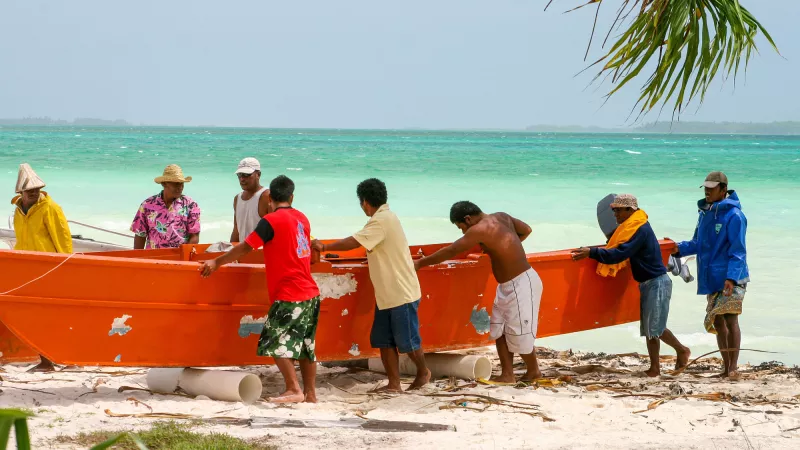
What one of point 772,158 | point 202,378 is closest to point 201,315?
point 202,378

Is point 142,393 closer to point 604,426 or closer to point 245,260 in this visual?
point 245,260

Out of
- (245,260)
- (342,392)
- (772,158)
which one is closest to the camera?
(342,392)

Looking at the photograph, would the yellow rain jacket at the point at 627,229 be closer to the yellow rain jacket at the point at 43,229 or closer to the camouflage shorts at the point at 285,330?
the camouflage shorts at the point at 285,330

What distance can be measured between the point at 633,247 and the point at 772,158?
46643 mm

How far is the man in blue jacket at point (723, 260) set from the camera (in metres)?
6.38

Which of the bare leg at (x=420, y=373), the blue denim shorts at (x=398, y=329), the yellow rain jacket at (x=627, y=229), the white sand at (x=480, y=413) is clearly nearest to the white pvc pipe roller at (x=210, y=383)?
the white sand at (x=480, y=413)

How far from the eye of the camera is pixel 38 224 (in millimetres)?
6309

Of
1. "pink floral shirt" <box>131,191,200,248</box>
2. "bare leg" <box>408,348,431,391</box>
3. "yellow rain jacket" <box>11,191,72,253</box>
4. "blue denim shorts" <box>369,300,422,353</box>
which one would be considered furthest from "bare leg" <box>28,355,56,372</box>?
"bare leg" <box>408,348,431,391</box>

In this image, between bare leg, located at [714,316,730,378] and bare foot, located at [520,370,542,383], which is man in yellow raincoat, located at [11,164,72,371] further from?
bare leg, located at [714,316,730,378]

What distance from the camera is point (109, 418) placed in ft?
16.4

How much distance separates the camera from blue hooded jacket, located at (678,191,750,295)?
6371 mm

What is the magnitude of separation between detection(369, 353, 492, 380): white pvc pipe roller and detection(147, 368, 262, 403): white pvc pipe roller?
129 centimetres

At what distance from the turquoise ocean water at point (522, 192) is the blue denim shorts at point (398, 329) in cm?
330

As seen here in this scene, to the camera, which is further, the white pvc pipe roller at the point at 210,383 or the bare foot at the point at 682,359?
the bare foot at the point at 682,359
